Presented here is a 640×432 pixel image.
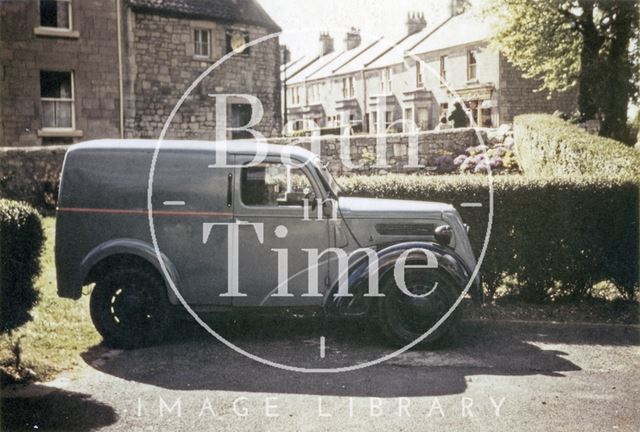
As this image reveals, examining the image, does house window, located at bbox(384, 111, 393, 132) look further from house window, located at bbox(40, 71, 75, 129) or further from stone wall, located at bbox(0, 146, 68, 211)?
stone wall, located at bbox(0, 146, 68, 211)

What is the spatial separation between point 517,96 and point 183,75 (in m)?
20.7

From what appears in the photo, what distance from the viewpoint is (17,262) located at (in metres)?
5.94

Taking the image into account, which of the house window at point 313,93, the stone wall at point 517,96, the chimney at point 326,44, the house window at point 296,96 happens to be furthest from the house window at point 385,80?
the chimney at point 326,44

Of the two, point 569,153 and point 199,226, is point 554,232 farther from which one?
point 569,153

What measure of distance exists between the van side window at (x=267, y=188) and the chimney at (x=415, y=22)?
47.7m

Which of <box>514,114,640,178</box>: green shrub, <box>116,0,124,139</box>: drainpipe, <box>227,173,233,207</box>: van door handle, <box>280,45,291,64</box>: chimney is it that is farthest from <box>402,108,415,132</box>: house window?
<box>227,173,233,207</box>: van door handle

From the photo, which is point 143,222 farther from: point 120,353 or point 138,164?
point 120,353

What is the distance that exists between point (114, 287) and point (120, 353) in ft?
2.30

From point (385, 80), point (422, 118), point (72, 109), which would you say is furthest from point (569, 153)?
point (385, 80)

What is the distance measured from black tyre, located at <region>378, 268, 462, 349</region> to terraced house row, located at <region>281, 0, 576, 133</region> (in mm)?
23091

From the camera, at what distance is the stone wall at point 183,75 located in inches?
950

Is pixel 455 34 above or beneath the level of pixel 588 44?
above

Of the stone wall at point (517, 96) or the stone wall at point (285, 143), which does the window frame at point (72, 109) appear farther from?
the stone wall at point (517, 96)

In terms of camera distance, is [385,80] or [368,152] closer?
[368,152]
